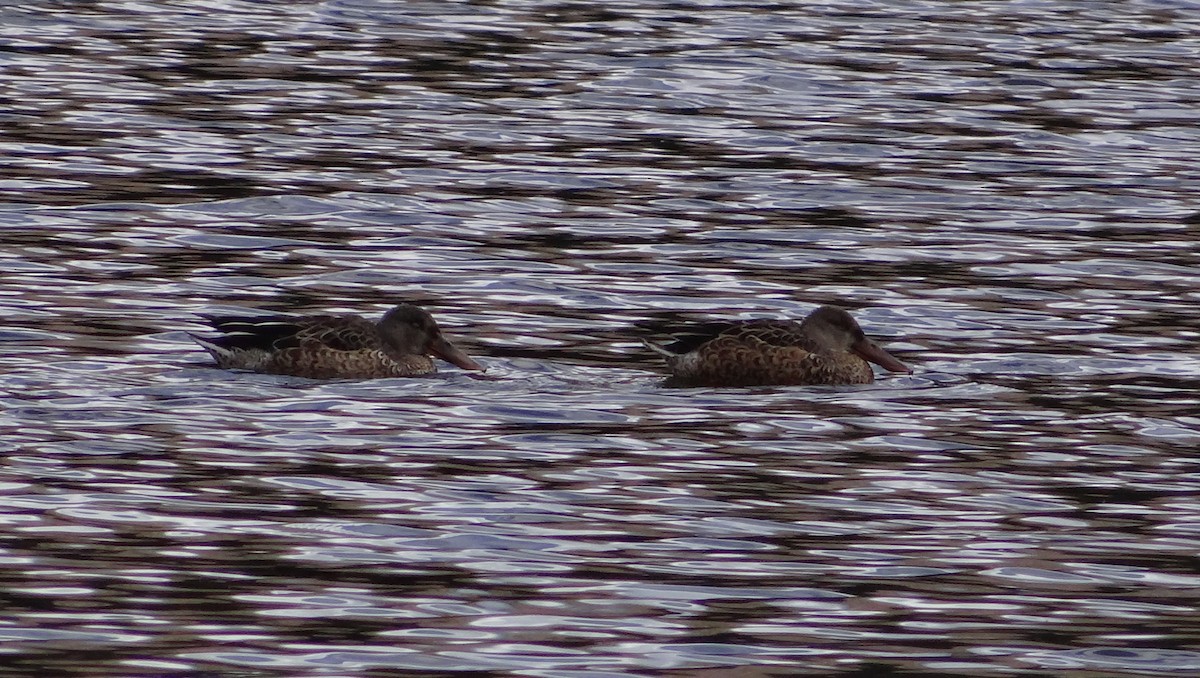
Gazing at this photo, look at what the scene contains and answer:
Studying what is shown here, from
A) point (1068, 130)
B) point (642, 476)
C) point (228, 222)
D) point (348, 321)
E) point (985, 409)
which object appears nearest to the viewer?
point (642, 476)

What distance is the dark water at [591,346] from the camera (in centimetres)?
905

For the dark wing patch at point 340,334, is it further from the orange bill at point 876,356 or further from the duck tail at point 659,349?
the orange bill at point 876,356

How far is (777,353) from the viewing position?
14.1 m

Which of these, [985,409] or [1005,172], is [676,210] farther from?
[985,409]

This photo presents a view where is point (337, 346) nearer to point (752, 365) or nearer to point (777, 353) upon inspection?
point (752, 365)

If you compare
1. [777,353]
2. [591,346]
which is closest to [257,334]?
[591,346]

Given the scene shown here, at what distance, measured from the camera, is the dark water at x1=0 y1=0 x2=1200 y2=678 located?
29.7ft

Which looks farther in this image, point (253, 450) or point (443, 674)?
point (253, 450)

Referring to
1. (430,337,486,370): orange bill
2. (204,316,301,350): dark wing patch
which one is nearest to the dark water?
(430,337,486,370): orange bill

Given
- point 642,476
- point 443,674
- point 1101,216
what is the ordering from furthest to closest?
point 1101,216 → point 642,476 → point 443,674

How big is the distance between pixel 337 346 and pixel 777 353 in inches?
89.9

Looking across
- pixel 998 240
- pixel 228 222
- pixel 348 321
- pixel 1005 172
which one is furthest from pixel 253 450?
pixel 1005 172

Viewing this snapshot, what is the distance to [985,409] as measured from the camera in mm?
13062

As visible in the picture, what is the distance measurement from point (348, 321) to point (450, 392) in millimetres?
→ 930
